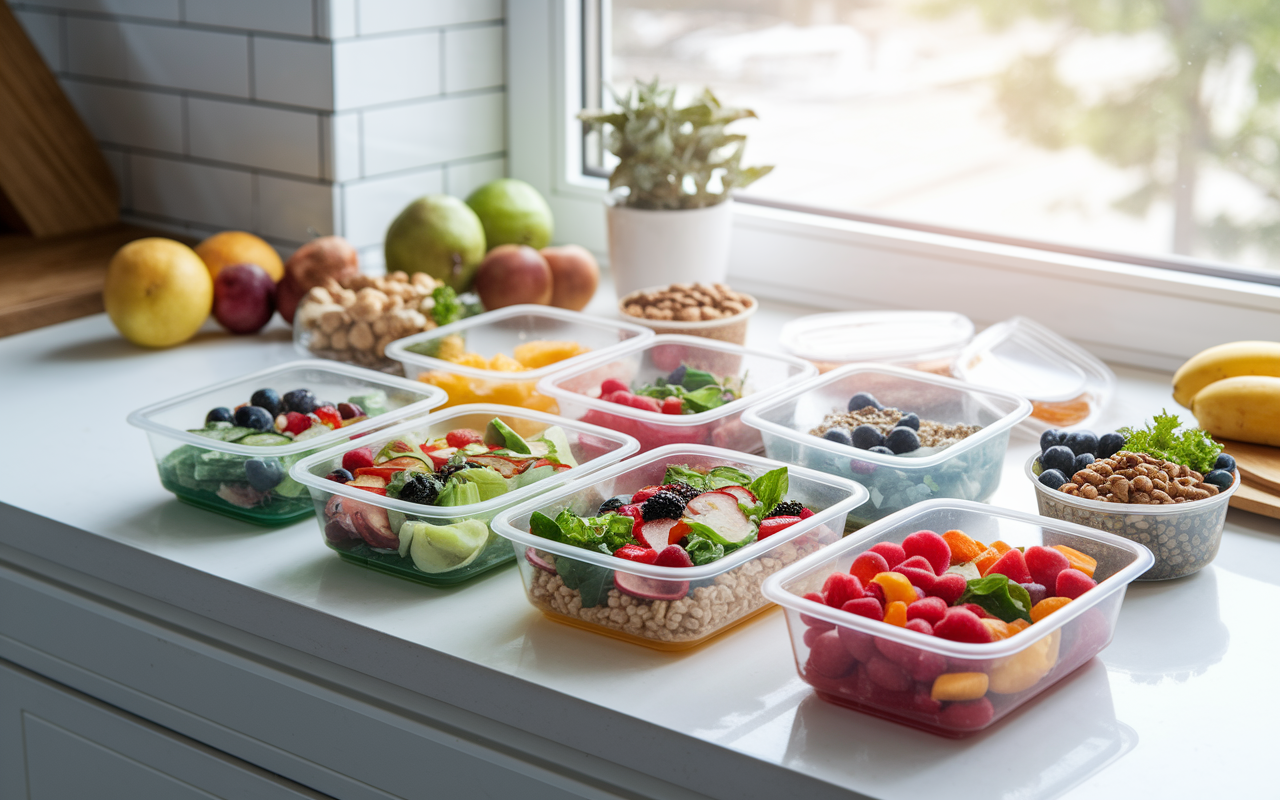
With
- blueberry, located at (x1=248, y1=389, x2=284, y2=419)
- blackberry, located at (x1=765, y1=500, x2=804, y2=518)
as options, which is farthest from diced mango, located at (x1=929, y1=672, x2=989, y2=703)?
blueberry, located at (x1=248, y1=389, x2=284, y2=419)

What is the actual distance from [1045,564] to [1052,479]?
6.6 inches

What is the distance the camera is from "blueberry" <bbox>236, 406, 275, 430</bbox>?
1.01 meters

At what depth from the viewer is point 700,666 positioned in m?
0.79

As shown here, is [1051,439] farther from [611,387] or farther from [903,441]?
[611,387]

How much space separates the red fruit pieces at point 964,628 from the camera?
2.26 ft

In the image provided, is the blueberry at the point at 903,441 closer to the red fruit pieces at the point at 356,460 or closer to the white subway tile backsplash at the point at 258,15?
the red fruit pieces at the point at 356,460

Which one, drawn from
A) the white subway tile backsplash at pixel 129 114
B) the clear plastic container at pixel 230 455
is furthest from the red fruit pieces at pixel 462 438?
the white subway tile backsplash at pixel 129 114


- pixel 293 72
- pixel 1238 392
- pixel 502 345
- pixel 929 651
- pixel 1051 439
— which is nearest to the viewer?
pixel 929 651

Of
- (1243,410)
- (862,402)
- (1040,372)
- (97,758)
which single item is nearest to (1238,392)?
(1243,410)

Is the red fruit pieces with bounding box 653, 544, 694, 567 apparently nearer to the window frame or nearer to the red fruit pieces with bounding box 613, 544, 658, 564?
the red fruit pieces with bounding box 613, 544, 658, 564

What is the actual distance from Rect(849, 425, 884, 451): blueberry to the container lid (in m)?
0.26

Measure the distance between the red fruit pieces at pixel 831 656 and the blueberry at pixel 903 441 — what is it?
30 centimetres

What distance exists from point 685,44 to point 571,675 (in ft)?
3.86

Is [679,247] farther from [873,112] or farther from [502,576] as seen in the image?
[502,576]
